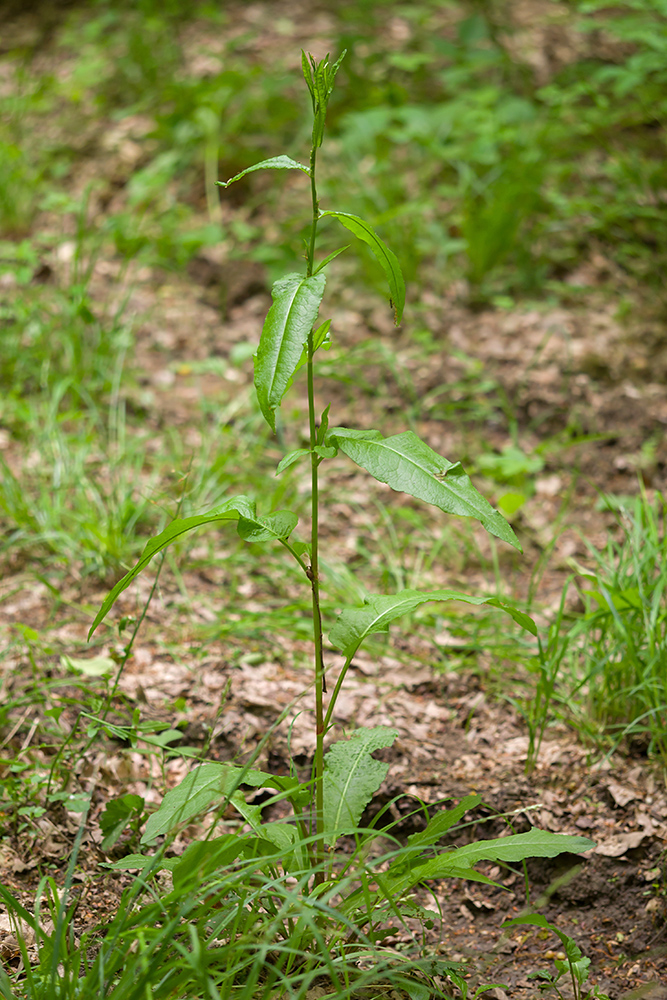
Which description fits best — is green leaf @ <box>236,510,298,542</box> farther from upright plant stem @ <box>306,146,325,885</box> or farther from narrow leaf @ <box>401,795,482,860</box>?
narrow leaf @ <box>401,795,482,860</box>

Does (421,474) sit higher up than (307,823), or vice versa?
(421,474)

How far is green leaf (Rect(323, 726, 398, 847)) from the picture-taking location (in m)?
1.53

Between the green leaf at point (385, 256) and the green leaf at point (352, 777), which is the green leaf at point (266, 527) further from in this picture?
the green leaf at point (352, 777)

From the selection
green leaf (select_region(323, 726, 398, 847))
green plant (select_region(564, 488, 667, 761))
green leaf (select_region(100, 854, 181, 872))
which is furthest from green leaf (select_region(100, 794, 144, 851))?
Answer: green plant (select_region(564, 488, 667, 761))

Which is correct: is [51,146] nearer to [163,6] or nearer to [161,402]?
[163,6]

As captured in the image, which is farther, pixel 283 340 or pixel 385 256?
pixel 385 256

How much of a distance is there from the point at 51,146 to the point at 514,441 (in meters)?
3.65

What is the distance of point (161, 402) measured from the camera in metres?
3.51

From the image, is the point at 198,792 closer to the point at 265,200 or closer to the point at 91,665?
the point at 91,665

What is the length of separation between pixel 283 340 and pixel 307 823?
99 cm

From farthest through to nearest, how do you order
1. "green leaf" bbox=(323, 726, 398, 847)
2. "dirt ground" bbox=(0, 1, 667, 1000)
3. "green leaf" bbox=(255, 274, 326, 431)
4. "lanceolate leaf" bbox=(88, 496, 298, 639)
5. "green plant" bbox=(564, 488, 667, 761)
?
"green plant" bbox=(564, 488, 667, 761)
"dirt ground" bbox=(0, 1, 667, 1000)
"green leaf" bbox=(323, 726, 398, 847)
"lanceolate leaf" bbox=(88, 496, 298, 639)
"green leaf" bbox=(255, 274, 326, 431)

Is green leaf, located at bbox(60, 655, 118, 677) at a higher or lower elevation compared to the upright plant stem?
lower

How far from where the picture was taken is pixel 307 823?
1600 millimetres

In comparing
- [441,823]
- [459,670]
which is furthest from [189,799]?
[459,670]
